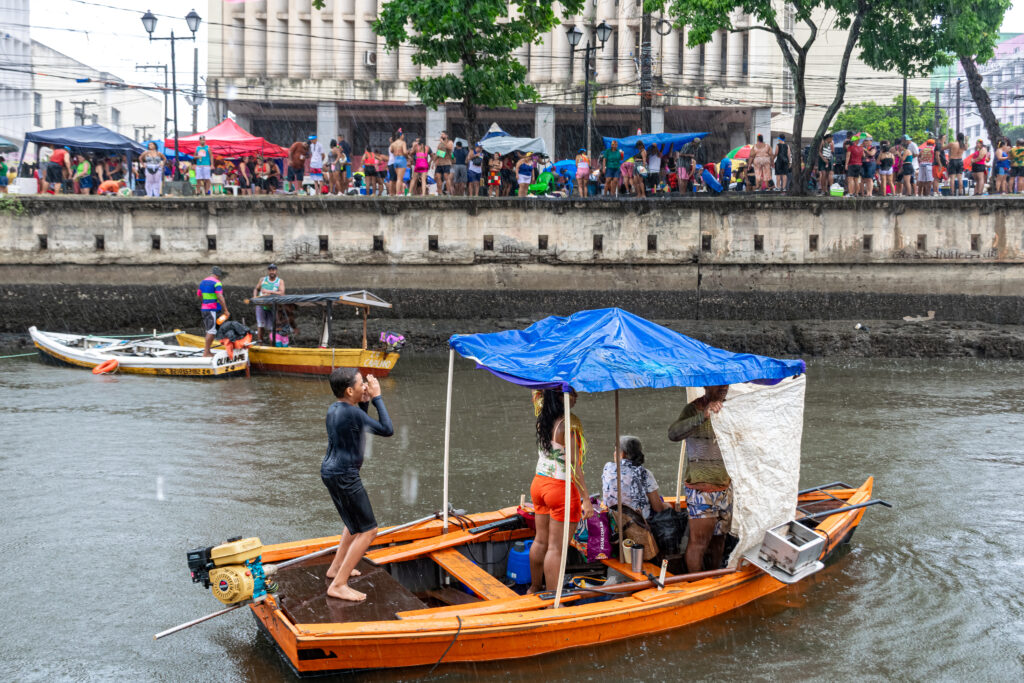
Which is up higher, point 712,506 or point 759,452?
point 759,452

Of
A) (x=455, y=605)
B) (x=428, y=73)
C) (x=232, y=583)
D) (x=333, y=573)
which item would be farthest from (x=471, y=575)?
(x=428, y=73)

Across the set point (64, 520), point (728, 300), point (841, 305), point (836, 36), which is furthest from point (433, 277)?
point (836, 36)

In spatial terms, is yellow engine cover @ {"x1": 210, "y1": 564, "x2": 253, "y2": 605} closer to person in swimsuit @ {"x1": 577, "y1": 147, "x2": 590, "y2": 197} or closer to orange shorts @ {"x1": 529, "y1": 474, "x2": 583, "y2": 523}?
orange shorts @ {"x1": 529, "y1": 474, "x2": 583, "y2": 523}

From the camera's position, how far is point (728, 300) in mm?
22766

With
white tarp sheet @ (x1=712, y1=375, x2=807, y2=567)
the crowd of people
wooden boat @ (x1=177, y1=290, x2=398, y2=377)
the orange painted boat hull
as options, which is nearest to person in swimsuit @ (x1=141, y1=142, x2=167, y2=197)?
the crowd of people

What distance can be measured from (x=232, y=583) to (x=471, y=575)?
184 cm

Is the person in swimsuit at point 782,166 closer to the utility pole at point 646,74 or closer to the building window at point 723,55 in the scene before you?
the utility pole at point 646,74

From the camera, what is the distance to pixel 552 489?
680cm

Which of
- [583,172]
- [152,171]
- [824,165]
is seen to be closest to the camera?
[583,172]

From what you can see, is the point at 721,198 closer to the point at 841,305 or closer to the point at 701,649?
the point at 841,305

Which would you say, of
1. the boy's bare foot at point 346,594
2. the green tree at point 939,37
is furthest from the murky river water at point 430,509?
the green tree at point 939,37

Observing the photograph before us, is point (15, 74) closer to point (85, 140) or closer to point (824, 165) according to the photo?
point (85, 140)

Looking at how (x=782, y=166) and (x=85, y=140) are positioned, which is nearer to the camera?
(x=85, y=140)

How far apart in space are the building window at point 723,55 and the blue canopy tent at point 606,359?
3414cm
